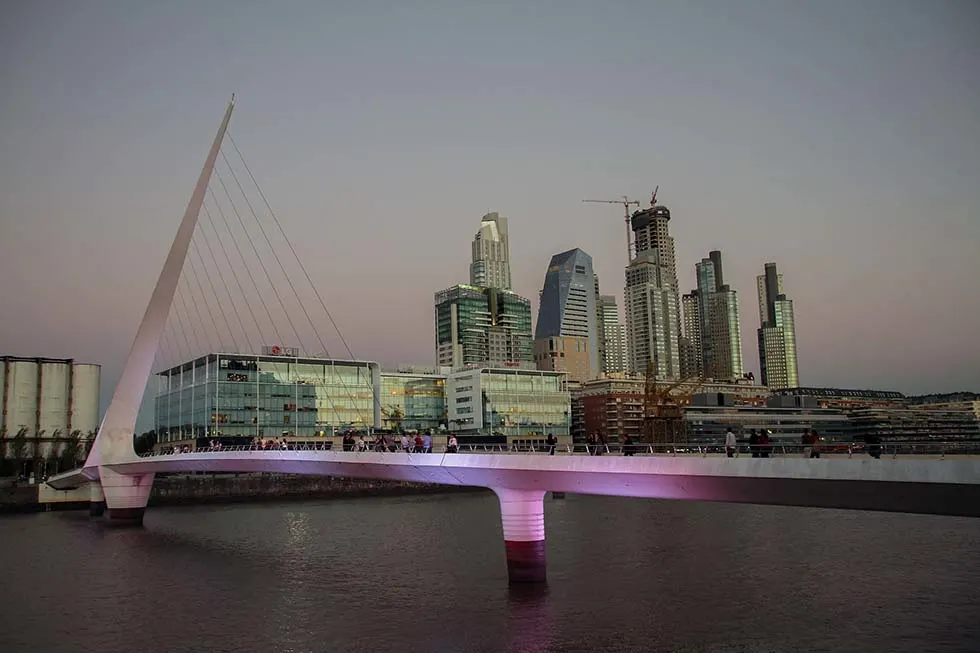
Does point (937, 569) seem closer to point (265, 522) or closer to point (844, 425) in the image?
point (265, 522)

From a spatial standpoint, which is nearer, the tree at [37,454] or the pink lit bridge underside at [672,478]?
the pink lit bridge underside at [672,478]

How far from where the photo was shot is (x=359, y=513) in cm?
6366

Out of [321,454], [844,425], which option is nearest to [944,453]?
[321,454]

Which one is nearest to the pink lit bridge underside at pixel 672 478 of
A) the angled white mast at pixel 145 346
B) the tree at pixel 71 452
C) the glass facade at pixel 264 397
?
the angled white mast at pixel 145 346

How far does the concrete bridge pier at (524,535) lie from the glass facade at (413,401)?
104 m

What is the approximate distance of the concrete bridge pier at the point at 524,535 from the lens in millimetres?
28359

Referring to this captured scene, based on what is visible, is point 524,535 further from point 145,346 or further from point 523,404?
point 523,404

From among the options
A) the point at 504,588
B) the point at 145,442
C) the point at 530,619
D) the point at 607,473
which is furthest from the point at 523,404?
the point at 607,473

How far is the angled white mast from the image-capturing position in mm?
54094

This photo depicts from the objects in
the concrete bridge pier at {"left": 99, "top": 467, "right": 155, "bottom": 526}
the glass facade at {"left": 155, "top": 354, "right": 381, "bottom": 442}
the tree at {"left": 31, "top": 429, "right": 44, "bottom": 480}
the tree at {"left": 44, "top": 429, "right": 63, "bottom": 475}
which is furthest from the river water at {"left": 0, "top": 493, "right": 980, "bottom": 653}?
the glass facade at {"left": 155, "top": 354, "right": 381, "bottom": 442}

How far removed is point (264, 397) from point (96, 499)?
4978 centimetres

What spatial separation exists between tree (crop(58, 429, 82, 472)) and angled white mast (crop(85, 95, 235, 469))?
41731 mm

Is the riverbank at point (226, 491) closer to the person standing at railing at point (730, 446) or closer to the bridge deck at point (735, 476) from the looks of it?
the bridge deck at point (735, 476)

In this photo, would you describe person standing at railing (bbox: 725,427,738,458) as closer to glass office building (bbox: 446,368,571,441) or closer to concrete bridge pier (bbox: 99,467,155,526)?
concrete bridge pier (bbox: 99,467,155,526)
